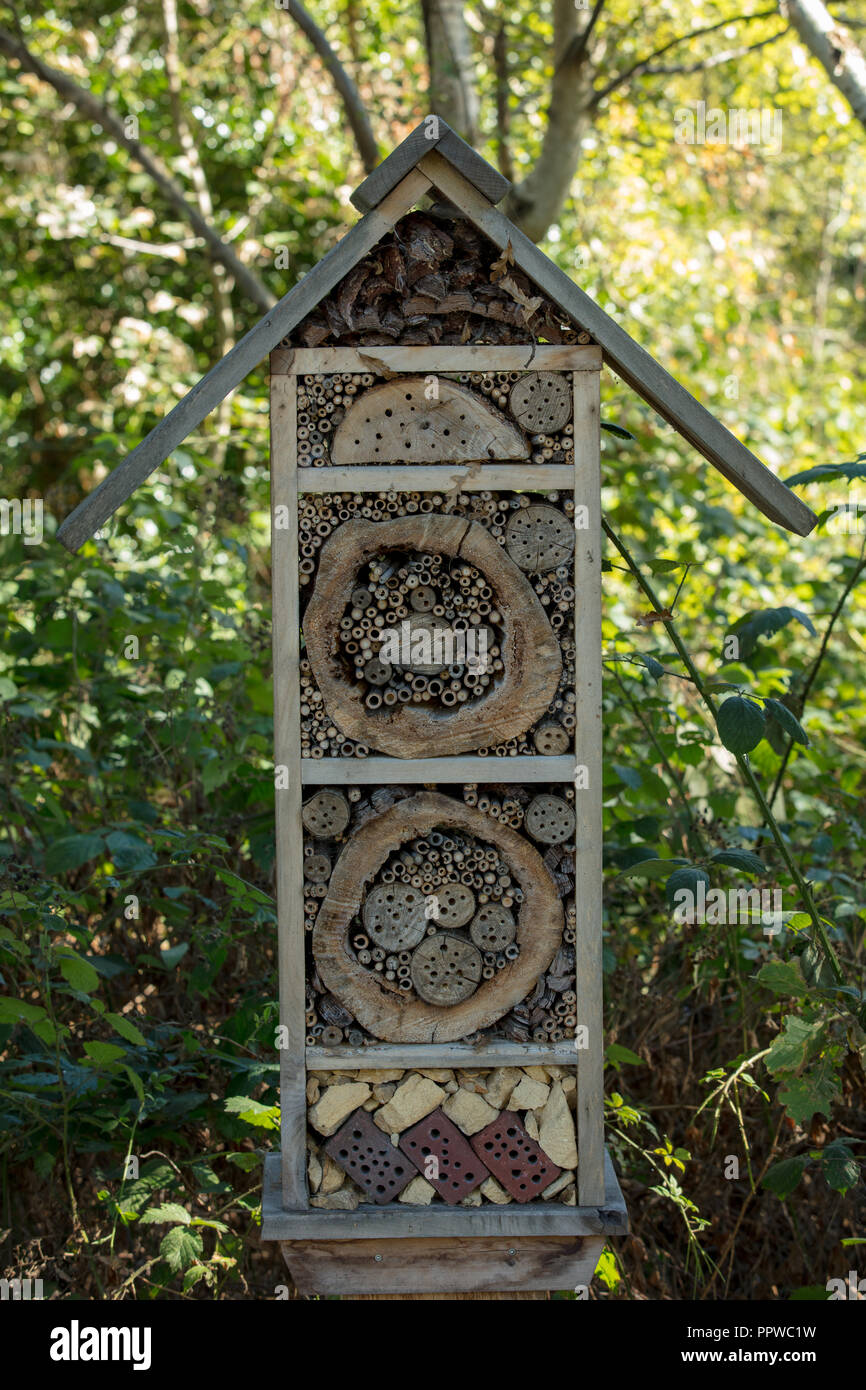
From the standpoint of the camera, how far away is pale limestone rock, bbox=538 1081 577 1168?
2807 millimetres

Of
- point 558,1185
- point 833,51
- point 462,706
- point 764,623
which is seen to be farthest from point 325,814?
point 833,51

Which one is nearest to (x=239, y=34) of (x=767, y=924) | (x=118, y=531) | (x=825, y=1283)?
(x=118, y=531)

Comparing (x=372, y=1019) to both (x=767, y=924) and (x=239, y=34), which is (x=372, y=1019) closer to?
(x=767, y=924)

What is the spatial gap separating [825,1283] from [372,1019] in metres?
1.65

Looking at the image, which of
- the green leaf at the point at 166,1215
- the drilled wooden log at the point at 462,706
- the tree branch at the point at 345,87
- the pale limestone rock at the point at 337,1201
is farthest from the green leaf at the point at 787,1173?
the tree branch at the point at 345,87

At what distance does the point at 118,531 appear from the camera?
204 inches

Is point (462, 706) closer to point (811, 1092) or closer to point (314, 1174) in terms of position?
point (314, 1174)

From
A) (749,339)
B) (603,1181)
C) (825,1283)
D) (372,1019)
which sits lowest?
(825,1283)

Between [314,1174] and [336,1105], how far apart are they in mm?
152

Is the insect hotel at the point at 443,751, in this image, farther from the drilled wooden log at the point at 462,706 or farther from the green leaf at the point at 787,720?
the green leaf at the point at 787,720

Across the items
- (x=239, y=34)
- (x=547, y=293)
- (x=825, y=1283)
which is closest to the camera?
(x=547, y=293)

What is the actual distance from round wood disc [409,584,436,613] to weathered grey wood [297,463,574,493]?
21 cm

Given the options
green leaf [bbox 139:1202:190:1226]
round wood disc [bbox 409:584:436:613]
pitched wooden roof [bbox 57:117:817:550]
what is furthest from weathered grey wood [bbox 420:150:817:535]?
green leaf [bbox 139:1202:190:1226]
